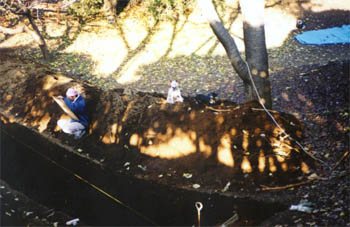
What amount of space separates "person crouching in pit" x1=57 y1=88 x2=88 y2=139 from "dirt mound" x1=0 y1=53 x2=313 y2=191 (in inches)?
9.4

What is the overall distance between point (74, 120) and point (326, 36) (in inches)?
360

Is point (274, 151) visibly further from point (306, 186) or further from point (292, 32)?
point (292, 32)

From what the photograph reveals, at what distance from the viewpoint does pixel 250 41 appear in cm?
669

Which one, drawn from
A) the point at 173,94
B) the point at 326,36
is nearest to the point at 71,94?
the point at 173,94

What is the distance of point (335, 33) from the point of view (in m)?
11.3

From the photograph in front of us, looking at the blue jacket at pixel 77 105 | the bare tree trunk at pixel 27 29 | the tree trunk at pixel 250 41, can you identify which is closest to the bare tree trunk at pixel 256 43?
the tree trunk at pixel 250 41

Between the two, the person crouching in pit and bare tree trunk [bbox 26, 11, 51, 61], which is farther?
bare tree trunk [bbox 26, 11, 51, 61]

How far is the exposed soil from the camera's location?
5789mm

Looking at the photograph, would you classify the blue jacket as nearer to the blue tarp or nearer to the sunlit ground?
the sunlit ground

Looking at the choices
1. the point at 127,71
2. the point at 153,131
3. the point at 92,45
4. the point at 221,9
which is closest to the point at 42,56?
the point at 92,45

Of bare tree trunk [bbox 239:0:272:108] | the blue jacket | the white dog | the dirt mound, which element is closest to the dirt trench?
the dirt mound

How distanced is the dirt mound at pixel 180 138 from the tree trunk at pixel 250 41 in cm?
75

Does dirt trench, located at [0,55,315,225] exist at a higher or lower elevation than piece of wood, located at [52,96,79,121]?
lower

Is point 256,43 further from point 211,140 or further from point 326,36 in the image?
point 326,36
